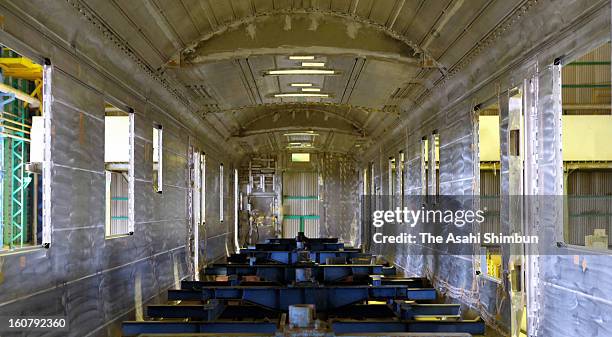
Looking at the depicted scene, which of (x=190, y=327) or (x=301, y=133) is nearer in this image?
(x=190, y=327)

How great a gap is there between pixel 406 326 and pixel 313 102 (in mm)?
7956

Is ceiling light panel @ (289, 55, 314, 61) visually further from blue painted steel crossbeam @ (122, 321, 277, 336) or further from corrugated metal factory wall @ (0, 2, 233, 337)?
blue painted steel crossbeam @ (122, 321, 277, 336)

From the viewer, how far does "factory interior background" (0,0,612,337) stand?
489 centimetres

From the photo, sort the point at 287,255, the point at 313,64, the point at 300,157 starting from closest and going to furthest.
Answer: the point at 313,64 < the point at 287,255 < the point at 300,157

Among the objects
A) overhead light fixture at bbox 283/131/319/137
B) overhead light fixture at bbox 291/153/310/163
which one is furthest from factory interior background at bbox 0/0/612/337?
overhead light fixture at bbox 291/153/310/163

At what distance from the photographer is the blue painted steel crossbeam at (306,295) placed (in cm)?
713

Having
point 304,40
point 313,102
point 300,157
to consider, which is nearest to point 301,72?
point 304,40

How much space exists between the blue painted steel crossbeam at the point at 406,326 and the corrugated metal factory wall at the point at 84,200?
2.55 m

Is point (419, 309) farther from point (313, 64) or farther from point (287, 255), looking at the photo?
point (287, 255)

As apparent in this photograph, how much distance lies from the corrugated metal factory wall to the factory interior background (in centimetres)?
3

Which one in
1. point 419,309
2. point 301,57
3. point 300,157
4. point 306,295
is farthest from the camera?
point 300,157

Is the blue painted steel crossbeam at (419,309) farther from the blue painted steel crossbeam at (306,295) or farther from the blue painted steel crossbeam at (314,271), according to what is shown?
the blue painted steel crossbeam at (314,271)

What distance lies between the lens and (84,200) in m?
5.89

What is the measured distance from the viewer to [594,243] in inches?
400
